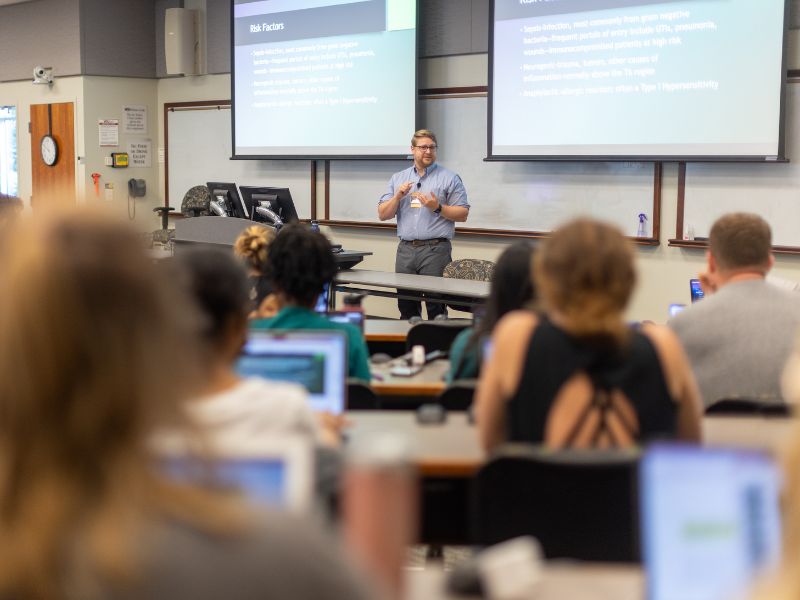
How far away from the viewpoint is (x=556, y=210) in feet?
24.6

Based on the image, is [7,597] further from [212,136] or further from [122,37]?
[122,37]

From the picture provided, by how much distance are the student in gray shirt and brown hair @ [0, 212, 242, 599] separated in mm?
2417

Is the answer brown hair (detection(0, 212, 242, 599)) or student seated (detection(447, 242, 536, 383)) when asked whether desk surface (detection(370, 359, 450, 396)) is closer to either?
student seated (detection(447, 242, 536, 383))

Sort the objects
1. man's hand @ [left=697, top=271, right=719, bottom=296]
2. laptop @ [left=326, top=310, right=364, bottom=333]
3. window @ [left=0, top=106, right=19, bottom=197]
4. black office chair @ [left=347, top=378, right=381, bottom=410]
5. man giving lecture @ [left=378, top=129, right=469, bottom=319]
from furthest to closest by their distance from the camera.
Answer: window @ [left=0, top=106, right=19, bottom=197], man giving lecture @ [left=378, top=129, right=469, bottom=319], laptop @ [left=326, top=310, right=364, bottom=333], man's hand @ [left=697, top=271, right=719, bottom=296], black office chair @ [left=347, top=378, right=381, bottom=410]

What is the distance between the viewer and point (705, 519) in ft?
4.44

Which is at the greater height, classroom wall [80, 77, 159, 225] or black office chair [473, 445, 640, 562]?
classroom wall [80, 77, 159, 225]

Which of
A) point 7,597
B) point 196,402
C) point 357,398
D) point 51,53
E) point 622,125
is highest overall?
point 51,53

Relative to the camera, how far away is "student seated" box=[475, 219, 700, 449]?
214 cm

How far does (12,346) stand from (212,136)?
9.65 m

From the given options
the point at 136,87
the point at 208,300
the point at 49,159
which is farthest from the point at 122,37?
the point at 208,300

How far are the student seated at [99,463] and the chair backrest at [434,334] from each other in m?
3.55

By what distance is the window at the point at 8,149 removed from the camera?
11.8m

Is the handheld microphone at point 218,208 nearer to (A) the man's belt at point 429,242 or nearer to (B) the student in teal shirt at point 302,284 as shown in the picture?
(A) the man's belt at point 429,242

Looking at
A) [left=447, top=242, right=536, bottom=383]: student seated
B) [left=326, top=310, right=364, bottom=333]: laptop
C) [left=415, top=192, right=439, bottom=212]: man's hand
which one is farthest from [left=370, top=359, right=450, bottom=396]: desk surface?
[left=415, top=192, right=439, bottom=212]: man's hand
